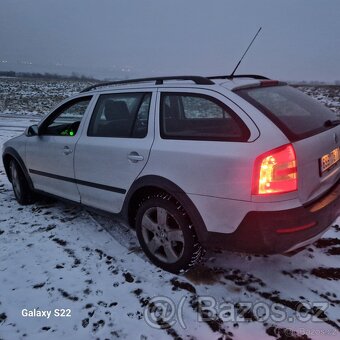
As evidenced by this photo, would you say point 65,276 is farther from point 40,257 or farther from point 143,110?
point 143,110

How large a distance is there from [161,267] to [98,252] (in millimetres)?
772

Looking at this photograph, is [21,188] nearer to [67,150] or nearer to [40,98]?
[67,150]

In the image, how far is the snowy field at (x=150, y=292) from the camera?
2545 mm

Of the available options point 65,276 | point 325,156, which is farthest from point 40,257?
point 325,156

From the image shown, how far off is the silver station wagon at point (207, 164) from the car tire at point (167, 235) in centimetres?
1

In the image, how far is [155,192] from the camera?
10.6 ft

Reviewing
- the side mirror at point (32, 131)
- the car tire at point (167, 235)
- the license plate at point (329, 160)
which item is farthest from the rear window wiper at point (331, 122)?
the side mirror at point (32, 131)

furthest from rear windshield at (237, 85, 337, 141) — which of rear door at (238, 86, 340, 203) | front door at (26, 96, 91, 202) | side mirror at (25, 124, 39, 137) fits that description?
side mirror at (25, 124, 39, 137)

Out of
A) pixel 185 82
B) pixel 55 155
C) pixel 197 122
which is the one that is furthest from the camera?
pixel 55 155

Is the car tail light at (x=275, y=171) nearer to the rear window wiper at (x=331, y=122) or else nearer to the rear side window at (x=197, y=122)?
the rear side window at (x=197, y=122)

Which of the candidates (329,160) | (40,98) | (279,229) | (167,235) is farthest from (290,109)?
(40,98)

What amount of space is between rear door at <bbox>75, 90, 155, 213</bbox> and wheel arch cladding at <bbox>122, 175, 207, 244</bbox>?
9 cm

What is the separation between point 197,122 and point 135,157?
725mm

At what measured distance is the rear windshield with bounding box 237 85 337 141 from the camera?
2641 mm
